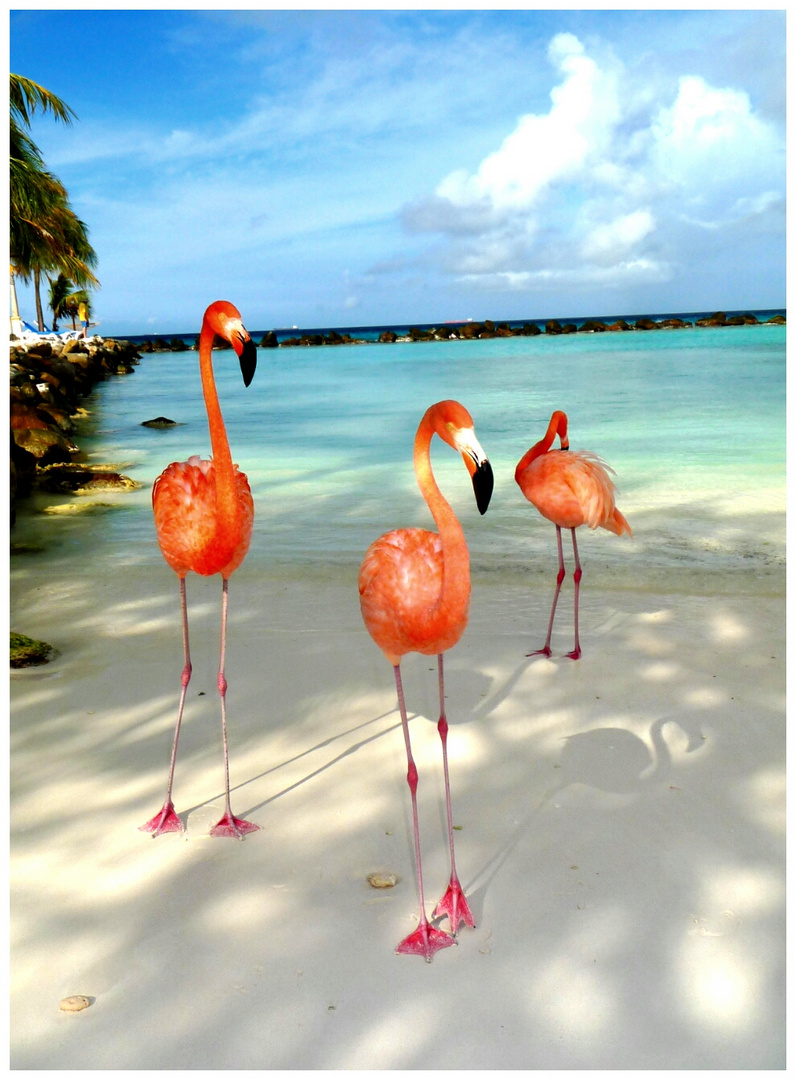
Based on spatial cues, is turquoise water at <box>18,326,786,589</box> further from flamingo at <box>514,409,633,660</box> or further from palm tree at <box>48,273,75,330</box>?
palm tree at <box>48,273,75,330</box>

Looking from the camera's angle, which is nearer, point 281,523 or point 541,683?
point 541,683

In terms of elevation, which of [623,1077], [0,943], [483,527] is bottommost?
[623,1077]

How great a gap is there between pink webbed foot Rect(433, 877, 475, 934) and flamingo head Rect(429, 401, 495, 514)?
121 cm

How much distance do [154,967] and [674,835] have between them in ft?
5.95

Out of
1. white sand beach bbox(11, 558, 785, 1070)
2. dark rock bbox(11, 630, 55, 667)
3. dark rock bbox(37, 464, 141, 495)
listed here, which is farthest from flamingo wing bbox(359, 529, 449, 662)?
dark rock bbox(37, 464, 141, 495)

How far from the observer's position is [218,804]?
3359 millimetres

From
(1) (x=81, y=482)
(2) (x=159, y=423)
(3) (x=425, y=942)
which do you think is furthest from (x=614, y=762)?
(2) (x=159, y=423)

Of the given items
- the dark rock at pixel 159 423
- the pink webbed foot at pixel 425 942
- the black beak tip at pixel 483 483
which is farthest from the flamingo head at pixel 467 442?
the dark rock at pixel 159 423

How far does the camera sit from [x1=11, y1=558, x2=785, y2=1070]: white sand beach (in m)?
2.30

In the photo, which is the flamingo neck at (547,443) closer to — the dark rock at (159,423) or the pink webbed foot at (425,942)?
the pink webbed foot at (425,942)

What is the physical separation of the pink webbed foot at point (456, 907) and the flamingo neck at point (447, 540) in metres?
0.87

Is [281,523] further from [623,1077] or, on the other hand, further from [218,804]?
[623,1077]

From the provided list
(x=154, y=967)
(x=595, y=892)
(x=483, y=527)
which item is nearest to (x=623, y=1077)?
(x=595, y=892)

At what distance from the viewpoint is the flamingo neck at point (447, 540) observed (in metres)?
2.60
